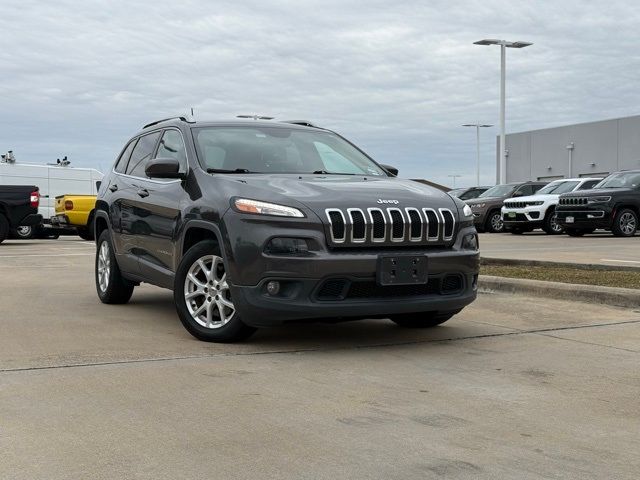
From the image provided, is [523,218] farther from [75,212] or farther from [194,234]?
[194,234]

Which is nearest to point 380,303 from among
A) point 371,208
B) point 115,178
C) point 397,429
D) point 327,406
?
point 371,208

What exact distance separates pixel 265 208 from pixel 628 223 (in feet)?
56.5

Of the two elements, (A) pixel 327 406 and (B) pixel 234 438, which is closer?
(B) pixel 234 438

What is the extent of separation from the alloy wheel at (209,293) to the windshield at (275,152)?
82 centimetres

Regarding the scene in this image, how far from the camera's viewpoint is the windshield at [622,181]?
21641 mm

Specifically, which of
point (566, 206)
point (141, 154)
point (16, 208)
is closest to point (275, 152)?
point (141, 154)

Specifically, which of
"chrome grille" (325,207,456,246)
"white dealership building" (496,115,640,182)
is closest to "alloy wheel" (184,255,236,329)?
"chrome grille" (325,207,456,246)

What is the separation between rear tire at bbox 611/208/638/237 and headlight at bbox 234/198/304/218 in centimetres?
1687

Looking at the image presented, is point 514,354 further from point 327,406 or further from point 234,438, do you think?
point 234,438

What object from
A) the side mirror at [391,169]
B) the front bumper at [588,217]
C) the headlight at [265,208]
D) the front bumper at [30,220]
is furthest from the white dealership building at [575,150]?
the headlight at [265,208]

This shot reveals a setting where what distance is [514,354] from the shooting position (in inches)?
232

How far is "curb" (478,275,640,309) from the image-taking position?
321 inches

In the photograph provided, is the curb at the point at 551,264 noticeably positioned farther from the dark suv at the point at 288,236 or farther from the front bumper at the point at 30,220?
the front bumper at the point at 30,220

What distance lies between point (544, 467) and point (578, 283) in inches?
242
